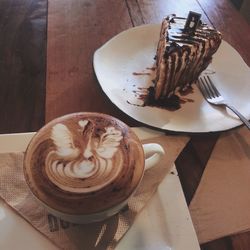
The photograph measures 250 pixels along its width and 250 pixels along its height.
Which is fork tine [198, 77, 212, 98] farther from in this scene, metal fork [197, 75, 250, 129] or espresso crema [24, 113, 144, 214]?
espresso crema [24, 113, 144, 214]

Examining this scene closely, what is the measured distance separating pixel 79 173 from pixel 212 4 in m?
1.01

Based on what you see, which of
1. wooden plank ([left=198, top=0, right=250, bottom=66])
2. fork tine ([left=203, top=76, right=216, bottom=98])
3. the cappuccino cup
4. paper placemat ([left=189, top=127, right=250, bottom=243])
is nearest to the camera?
the cappuccino cup

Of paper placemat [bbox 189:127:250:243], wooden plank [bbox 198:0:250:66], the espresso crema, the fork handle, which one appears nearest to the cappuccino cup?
the espresso crema

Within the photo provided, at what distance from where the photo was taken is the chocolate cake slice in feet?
2.59

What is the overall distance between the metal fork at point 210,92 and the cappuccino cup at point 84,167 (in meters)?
0.34

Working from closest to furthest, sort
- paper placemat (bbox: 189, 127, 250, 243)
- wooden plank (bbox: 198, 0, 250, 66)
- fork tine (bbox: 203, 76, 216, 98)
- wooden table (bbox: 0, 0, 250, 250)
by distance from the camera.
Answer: paper placemat (bbox: 189, 127, 250, 243) → wooden table (bbox: 0, 0, 250, 250) → fork tine (bbox: 203, 76, 216, 98) → wooden plank (bbox: 198, 0, 250, 66)

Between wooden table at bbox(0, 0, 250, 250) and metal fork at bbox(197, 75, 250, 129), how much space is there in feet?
0.34

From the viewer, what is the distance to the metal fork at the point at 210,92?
76 cm

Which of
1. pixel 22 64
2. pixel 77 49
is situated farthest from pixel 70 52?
pixel 22 64

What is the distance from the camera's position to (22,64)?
2.80ft

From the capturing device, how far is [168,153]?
2.09 feet

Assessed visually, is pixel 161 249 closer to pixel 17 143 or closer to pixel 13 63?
pixel 17 143

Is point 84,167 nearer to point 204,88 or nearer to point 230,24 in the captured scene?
point 204,88

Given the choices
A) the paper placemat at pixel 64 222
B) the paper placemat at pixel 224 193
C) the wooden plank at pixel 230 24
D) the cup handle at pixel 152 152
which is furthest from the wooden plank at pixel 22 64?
the wooden plank at pixel 230 24
